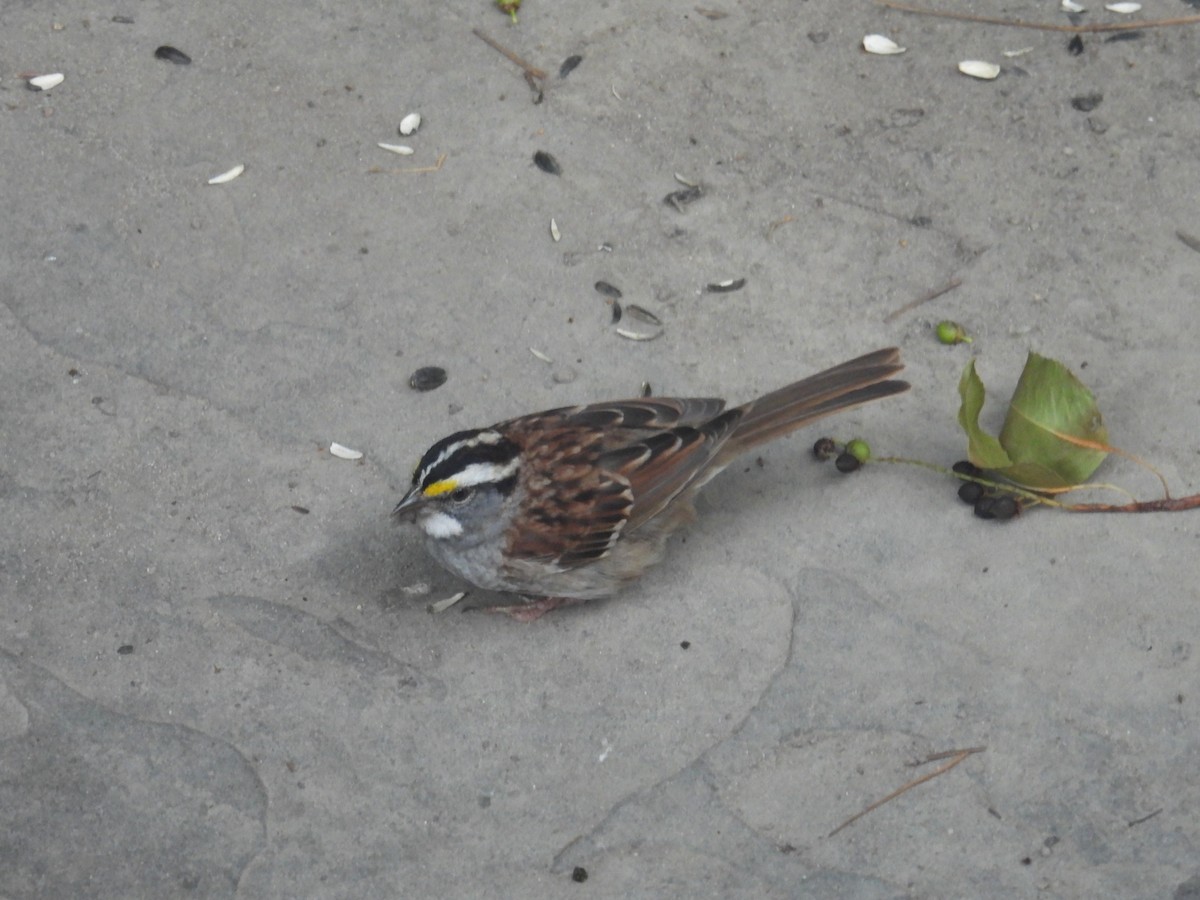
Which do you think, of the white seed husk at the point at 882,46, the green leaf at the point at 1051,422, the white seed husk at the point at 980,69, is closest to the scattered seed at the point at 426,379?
the green leaf at the point at 1051,422

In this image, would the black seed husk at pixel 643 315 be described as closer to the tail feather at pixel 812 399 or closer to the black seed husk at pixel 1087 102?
the tail feather at pixel 812 399

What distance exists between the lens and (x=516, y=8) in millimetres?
6492

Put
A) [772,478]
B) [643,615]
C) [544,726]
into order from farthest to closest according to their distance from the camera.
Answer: [772,478] < [643,615] < [544,726]

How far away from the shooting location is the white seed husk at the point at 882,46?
20.7 ft

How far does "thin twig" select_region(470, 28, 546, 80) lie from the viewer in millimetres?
6309

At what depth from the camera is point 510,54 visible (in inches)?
251

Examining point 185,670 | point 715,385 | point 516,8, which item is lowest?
point 185,670

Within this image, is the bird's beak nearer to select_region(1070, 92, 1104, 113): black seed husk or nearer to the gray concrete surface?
the gray concrete surface

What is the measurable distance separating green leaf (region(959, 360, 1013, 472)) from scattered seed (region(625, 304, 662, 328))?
128 cm

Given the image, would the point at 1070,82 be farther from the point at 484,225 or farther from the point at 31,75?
the point at 31,75

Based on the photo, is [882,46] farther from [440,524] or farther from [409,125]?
[440,524]

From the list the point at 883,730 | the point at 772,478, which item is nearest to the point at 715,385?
the point at 772,478

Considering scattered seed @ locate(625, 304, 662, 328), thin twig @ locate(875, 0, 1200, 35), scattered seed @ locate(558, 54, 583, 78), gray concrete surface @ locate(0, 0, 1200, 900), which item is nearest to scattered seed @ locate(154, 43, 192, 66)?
gray concrete surface @ locate(0, 0, 1200, 900)

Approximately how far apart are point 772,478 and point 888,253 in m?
1.14
